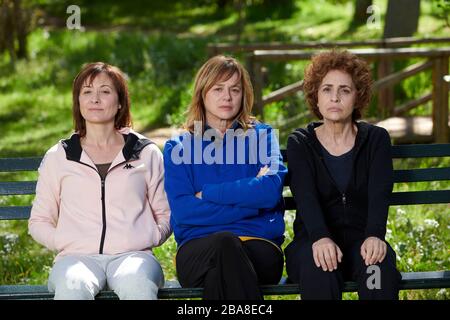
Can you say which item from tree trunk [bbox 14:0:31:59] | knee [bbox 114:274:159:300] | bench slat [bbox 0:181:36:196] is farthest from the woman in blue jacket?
tree trunk [bbox 14:0:31:59]

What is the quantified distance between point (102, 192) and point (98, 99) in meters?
0.44

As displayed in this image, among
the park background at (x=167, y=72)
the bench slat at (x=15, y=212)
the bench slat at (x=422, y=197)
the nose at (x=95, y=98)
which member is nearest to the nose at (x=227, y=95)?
the nose at (x=95, y=98)

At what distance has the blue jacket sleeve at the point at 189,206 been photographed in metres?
4.27

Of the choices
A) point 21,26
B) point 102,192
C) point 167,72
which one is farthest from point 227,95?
point 21,26

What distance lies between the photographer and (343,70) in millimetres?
4422

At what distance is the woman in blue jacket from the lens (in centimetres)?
419

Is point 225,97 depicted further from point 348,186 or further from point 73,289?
point 73,289

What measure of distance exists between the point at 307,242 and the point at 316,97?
0.71 m

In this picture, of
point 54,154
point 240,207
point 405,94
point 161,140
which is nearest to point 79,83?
point 54,154

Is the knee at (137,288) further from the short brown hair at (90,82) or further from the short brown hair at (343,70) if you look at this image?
the short brown hair at (343,70)

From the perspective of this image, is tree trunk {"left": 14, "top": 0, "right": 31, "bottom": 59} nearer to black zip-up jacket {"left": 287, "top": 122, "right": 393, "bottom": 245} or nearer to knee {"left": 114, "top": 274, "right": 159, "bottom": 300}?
black zip-up jacket {"left": 287, "top": 122, "right": 393, "bottom": 245}

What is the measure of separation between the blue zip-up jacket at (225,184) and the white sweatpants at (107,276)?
0.83 ft

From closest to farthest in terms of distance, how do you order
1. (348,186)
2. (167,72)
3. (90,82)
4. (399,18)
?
1. (348,186)
2. (90,82)
3. (399,18)
4. (167,72)
